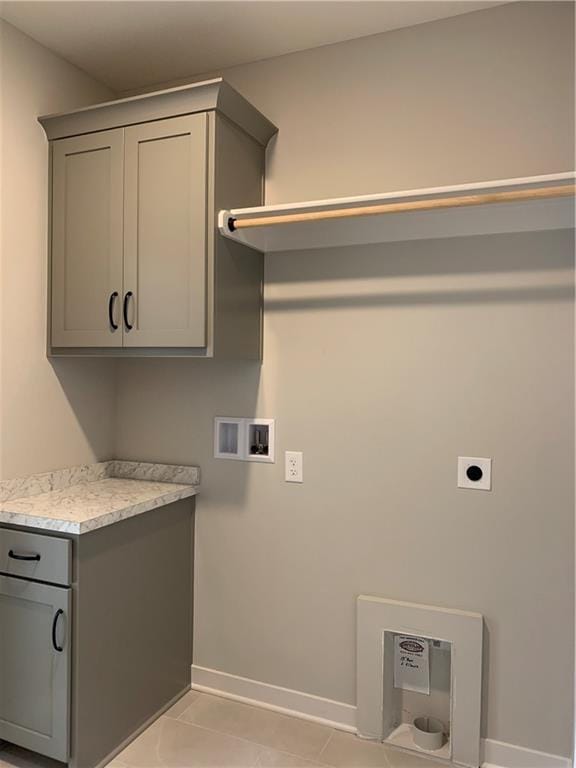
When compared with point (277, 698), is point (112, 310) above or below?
above

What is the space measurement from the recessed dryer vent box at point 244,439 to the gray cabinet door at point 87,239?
57 cm

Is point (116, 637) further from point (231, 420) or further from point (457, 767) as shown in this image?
point (457, 767)

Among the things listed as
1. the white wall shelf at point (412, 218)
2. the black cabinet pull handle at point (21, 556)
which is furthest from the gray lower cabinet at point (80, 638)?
the white wall shelf at point (412, 218)

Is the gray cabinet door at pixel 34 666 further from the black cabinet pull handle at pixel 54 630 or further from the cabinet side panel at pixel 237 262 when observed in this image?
the cabinet side panel at pixel 237 262

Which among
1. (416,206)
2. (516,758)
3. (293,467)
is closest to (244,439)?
(293,467)

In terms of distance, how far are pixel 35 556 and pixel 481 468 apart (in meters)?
1.56

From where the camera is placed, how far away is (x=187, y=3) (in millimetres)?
2045

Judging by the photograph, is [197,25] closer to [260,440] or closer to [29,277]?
[29,277]

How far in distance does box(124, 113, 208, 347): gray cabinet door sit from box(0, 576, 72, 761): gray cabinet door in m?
0.94

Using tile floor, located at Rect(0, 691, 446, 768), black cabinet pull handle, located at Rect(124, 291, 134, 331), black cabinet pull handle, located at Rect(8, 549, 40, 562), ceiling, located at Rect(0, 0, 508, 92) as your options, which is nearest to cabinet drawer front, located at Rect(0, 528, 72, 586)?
black cabinet pull handle, located at Rect(8, 549, 40, 562)

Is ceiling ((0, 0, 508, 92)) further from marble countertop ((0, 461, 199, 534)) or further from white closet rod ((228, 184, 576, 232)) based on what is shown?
marble countertop ((0, 461, 199, 534))

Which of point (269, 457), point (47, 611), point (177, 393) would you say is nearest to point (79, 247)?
point (177, 393)

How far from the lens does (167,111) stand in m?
2.11

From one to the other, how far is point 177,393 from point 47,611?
1005 millimetres
